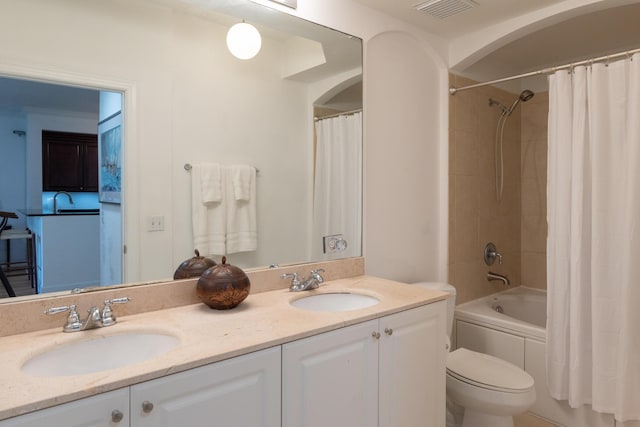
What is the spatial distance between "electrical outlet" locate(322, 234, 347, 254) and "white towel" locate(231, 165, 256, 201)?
0.51 meters

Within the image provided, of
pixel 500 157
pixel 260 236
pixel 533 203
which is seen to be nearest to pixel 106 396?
pixel 260 236

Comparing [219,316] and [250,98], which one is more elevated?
[250,98]

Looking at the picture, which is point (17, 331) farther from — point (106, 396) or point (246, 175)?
point (246, 175)

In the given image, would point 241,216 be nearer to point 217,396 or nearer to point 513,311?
point 217,396

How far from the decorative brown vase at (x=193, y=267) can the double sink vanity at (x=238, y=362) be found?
1.5 inches

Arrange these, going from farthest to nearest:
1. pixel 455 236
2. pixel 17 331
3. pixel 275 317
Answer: pixel 455 236
pixel 275 317
pixel 17 331

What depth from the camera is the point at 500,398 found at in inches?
73.0

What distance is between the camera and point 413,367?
165 centimetres

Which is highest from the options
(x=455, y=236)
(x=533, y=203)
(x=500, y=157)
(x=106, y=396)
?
(x=500, y=157)

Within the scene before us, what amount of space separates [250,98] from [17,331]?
4.20 feet

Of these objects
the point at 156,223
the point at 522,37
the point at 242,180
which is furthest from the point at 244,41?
the point at 522,37

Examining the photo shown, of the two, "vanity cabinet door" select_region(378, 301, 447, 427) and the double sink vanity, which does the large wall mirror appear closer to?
the double sink vanity

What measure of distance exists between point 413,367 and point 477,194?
1.73 metres

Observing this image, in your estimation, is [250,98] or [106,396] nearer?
[106,396]
